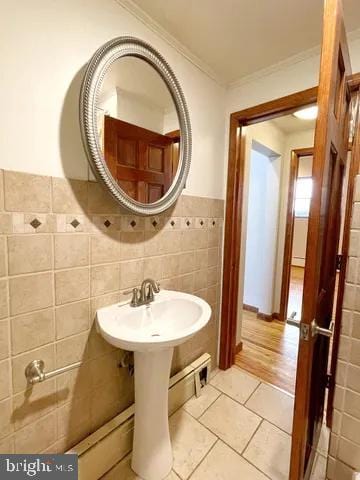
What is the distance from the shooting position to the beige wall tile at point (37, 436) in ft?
3.00

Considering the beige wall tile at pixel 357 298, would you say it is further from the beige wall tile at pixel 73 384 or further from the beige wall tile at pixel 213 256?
the beige wall tile at pixel 73 384

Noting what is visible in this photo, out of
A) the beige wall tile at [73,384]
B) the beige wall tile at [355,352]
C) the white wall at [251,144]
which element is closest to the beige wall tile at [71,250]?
the beige wall tile at [73,384]

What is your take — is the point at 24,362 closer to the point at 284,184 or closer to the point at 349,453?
the point at 349,453

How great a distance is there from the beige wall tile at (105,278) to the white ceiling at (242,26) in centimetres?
120

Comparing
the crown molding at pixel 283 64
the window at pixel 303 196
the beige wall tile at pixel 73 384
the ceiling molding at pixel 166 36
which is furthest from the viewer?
the window at pixel 303 196

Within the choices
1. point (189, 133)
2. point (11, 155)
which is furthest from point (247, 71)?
point (11, 155)

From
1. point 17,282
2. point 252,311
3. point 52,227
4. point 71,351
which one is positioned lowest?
point 252,311

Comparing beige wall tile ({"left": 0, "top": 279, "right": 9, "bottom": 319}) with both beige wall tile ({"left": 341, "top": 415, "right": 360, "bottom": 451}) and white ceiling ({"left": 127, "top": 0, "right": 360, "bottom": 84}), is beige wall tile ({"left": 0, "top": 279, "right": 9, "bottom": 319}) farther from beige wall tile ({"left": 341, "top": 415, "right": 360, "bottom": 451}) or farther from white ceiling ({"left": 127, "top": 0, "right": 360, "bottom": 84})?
beige wall tile ({"left": 341, "top": 415, "right": 360, "bottom": 451})

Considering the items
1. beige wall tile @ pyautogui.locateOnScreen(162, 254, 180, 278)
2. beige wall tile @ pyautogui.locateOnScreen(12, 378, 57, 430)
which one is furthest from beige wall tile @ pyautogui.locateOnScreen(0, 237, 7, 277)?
beige wall tile @ pyautogui.locateOnScreen(162, 254, 180, 278)

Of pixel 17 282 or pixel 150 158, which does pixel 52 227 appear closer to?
pixel 17 282

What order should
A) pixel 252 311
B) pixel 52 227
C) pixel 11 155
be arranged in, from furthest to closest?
1. pixel 252 311
2. pixel 52 227
3. pixel 11 155

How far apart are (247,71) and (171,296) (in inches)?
59.9

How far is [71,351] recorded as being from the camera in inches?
40.6

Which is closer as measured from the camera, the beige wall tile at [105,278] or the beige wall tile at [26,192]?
the beige wall tile at [26,192]
